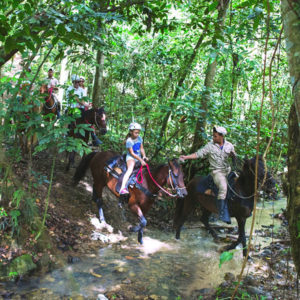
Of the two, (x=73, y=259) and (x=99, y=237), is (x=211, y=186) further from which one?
(x=73, y=259)

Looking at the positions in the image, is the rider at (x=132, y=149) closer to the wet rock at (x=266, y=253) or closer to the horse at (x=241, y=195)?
the horse at (x=241, y=195)

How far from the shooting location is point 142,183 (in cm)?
707

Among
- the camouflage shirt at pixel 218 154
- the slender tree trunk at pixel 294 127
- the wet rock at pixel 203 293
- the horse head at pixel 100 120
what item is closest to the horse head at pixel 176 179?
the camouflage shirt at pixel 218 154

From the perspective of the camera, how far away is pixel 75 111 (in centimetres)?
572

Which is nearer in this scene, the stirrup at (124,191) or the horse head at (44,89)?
the stirrup at (124,191)

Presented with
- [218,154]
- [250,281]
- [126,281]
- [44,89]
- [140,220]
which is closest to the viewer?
[250,281]

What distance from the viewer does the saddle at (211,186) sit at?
6948 mm

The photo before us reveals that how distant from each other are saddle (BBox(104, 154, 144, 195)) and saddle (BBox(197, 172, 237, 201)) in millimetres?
1597

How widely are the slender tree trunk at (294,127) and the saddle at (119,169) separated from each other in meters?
4.45

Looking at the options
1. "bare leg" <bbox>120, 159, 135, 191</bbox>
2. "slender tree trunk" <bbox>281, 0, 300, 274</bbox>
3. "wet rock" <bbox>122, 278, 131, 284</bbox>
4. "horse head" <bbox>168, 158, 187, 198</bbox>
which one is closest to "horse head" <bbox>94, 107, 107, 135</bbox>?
"bare leg" <bbox>120, 159, 135, 191</bbox>

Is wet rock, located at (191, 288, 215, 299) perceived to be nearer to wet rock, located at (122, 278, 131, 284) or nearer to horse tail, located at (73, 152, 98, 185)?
wet rock, located at (122, 278, 131, 284)

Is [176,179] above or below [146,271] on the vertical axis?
above

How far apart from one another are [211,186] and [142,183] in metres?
1.63

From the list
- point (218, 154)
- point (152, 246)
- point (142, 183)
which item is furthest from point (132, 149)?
point (152, 246)
